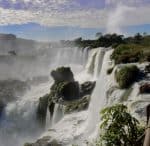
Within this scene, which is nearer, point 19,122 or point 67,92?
point 67,92

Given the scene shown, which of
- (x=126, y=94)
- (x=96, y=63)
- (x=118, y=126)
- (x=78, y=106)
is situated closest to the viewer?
(x=118, y=126)

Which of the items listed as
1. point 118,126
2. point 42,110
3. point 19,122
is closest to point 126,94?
point 118,126

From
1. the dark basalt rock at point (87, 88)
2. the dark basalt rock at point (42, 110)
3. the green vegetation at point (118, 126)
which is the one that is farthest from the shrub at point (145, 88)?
the dark basalt rock at point (42, 110)

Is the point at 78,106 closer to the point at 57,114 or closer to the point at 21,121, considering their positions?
the point at 57,114

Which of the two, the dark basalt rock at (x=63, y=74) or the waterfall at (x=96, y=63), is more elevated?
the waterfall at (x=96, y=63)

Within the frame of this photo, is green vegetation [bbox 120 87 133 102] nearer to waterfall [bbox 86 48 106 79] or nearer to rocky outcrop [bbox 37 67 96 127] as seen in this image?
rocky outcrop [bbox 37 67 96 127]

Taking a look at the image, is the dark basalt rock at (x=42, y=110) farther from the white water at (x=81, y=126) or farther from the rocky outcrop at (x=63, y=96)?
the white water at (x=81, y=126)

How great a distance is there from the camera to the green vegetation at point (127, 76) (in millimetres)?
25866

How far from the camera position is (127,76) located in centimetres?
2586

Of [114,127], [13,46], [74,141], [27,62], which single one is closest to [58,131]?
[74,141]

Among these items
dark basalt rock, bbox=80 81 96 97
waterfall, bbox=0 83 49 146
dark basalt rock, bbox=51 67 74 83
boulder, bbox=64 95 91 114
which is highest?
→ dark basalt rock, bbox=51 67 74 83

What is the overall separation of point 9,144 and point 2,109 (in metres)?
10.7

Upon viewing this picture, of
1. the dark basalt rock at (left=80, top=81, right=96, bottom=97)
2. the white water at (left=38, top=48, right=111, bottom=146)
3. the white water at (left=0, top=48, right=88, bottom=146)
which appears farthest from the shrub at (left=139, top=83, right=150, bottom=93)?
the dark basalt rock at (left=80, top=81, right=96, bottom=97)

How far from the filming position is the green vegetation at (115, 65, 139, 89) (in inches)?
1018
